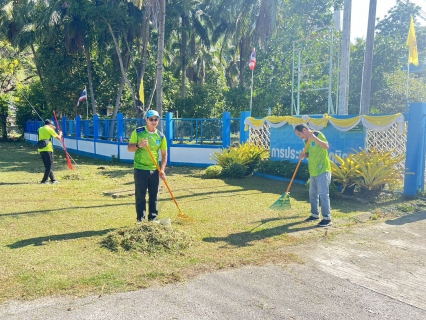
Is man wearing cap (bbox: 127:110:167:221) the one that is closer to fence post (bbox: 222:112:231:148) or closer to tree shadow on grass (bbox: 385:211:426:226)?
tree shadow on grass (bbox: 385:211:426:226)

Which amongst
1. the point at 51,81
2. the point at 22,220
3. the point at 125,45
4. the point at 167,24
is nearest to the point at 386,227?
the point at 22,220

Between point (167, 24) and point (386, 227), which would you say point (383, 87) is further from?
point (386, 227)

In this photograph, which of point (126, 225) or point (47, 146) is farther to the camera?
point (47, 146)

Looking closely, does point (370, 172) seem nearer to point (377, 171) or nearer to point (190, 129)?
point (377, 171)

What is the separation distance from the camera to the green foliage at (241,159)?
11.6 meters

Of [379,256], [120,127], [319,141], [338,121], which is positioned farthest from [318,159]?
[120,127]

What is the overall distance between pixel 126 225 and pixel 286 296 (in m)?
3.25

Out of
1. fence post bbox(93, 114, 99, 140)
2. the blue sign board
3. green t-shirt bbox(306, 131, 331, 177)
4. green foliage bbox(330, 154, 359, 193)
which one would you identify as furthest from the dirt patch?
fence post bbox(93, 114, 99, 140)

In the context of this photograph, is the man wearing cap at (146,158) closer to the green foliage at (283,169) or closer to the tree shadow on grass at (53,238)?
the tree shadow on grass at (53,238)

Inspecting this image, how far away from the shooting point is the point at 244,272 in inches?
173

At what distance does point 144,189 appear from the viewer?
5.77 metres

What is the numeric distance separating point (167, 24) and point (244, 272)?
21017mm

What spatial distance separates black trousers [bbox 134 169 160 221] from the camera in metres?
5.74

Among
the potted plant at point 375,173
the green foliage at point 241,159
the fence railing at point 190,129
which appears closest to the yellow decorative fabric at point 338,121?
the fence railing at point 190,129
